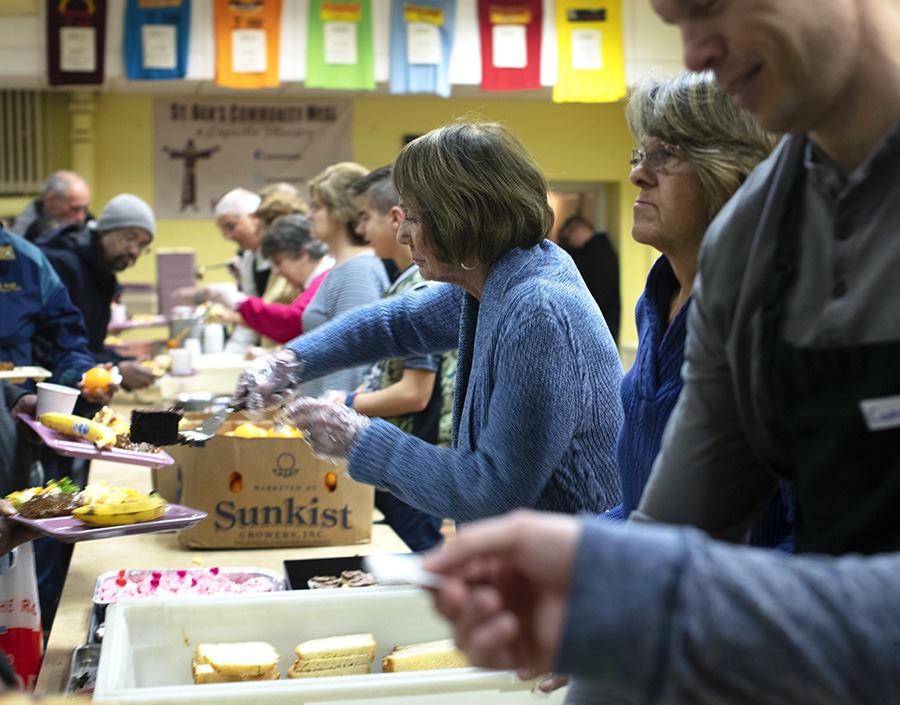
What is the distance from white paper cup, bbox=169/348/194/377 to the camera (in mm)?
5254

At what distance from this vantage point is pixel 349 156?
32.9ft

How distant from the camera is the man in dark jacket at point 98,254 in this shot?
15.9ft

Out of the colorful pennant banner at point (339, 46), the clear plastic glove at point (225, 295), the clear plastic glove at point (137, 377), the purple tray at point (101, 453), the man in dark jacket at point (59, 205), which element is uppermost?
the colorful pennant banner at point (339, 46)

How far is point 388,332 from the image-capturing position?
230 cm

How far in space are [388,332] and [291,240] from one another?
2838 millimetres

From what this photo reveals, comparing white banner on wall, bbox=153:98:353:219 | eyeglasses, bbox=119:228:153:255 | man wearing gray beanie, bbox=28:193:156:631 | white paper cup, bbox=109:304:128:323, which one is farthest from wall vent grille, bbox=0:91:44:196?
eyeglasses, bbox=119:228:153:255

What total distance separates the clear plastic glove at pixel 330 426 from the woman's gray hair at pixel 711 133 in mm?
691

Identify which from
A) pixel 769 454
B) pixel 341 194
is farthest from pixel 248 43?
pixel 769 454

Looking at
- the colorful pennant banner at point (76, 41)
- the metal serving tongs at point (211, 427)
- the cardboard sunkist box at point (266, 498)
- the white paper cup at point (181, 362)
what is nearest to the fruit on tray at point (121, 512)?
the metal serving tongs at point (211, 427)

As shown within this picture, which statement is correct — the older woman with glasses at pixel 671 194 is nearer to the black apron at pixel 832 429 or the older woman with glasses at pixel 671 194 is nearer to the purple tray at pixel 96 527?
the black apron at pixel 832 429

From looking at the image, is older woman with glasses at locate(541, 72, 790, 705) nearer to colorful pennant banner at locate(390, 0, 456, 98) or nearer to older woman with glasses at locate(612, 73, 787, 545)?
older woman with glasses at locate(612, 73, 787, 545)

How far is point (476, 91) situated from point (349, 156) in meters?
1.79

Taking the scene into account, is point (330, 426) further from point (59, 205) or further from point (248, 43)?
point (248, 43)

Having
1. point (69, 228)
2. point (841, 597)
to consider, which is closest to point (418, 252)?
point (841, 597)
